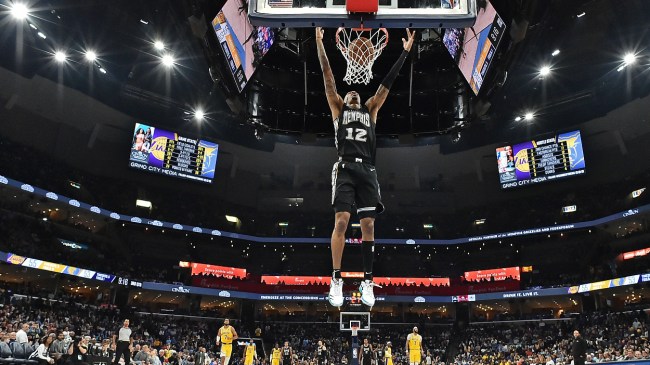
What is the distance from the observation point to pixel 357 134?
18.3 ft

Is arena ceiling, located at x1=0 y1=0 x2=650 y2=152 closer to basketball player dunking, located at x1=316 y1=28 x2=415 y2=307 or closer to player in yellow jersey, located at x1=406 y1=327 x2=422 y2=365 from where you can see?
player in yellow jersey, located at x1=406 y1=327 x2=422 y2=365

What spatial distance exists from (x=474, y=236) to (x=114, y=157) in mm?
23834

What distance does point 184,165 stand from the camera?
107 ft

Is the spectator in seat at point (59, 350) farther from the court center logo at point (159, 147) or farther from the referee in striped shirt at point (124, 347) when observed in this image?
the court center logo at point (159, 147)

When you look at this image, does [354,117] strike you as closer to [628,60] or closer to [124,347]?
[124,347]

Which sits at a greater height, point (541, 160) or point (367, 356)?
point (541, 160)

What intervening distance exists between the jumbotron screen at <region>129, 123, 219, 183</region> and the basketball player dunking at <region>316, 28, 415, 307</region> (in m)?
27.5

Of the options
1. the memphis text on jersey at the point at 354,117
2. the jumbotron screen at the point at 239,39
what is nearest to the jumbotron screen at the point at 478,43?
the jumbotron screen at the point at 239,39

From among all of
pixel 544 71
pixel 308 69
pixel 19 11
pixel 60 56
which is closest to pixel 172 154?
pixel 60 56

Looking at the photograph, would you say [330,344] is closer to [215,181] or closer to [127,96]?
[215,181]

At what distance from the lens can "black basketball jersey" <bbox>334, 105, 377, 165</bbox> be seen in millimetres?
5492

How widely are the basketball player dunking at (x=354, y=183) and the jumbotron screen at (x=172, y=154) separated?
27.5 metres

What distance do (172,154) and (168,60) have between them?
802 centimetres

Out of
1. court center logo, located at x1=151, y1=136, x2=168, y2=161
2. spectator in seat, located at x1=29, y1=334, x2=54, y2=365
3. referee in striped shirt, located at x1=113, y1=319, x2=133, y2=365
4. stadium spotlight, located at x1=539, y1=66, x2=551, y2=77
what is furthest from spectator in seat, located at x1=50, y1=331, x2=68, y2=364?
stadium spotlight, located at x1=539, y1=66, x2=551, y2=77
